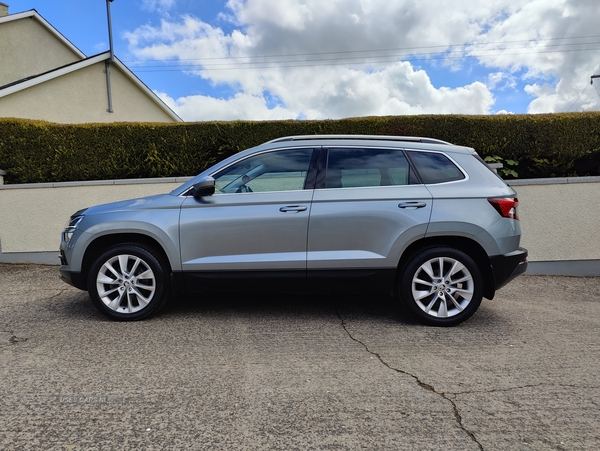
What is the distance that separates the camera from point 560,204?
7.48 meters

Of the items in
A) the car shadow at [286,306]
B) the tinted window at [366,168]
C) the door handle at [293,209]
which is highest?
the tinted window at [366,168]

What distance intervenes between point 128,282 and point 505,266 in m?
3.72

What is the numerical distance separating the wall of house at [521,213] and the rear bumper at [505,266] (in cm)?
339

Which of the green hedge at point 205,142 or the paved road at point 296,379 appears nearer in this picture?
the paved road at point 296,379

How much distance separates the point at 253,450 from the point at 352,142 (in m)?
3.23

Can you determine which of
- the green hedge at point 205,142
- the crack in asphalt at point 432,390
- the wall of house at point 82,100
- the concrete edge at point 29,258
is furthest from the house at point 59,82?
the crack in asphalt at point 432,390

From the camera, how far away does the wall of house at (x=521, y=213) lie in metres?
7.46

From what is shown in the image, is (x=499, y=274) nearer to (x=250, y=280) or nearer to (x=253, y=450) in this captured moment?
(x=250, y=280)

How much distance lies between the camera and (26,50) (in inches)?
597

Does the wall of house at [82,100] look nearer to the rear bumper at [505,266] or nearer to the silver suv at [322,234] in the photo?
the silver suv at [322,234]

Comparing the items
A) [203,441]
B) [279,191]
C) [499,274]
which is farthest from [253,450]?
[499,274]

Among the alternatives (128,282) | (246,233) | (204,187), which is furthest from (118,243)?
(246,233)

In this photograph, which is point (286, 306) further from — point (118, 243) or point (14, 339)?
point (14, 339)

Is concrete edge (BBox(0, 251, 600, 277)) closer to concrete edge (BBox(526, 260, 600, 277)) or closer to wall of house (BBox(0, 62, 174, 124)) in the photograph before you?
concrete edge (BBox(526, 260, 600, 277))
